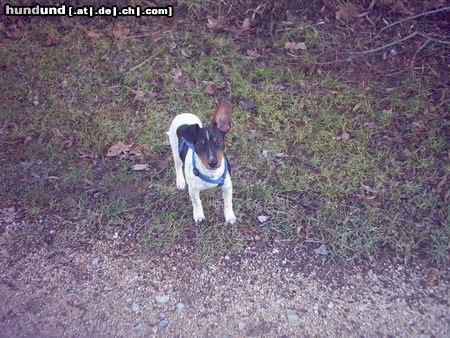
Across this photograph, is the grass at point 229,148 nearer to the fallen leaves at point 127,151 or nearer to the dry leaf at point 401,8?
the fallen leaves at point 127,151

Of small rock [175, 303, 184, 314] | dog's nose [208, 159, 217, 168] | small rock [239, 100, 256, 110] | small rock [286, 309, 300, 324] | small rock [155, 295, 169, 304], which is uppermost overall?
small rock [239, 100, 256, 110]

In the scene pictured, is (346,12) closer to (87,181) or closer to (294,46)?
(294,46)

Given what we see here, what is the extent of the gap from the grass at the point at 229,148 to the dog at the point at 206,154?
0.30 m

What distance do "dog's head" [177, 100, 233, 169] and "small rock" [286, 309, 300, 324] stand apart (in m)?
1.17

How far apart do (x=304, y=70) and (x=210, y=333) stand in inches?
141

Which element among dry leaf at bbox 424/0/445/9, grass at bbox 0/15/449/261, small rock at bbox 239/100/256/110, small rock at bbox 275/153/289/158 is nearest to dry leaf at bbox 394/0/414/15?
dry leaf at bbox 424/0/445/9

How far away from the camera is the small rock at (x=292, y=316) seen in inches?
112

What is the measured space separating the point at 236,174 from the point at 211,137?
114cm

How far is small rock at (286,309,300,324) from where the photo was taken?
112 inches

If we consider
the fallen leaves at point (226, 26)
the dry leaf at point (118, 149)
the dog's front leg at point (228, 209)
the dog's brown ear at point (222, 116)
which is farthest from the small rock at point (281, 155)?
the fallen leaves at point (226, 26)

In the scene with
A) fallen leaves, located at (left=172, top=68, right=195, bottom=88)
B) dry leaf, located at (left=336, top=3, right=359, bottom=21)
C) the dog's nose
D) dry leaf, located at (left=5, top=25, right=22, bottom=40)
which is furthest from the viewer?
dry leaf, located at (left=5, top=25, right=22, bottom=40)

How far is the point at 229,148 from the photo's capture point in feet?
14.2

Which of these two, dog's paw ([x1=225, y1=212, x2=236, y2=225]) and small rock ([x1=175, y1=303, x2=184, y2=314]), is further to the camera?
dog's paw ([x1=225, y1=212, x2=236, y2=225])

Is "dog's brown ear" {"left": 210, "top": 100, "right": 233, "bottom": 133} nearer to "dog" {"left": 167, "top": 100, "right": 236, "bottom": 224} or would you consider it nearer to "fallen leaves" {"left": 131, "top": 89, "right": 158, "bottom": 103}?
"dog" {"left": 167, "top": 100, "right": 236, "bottom": 224}
